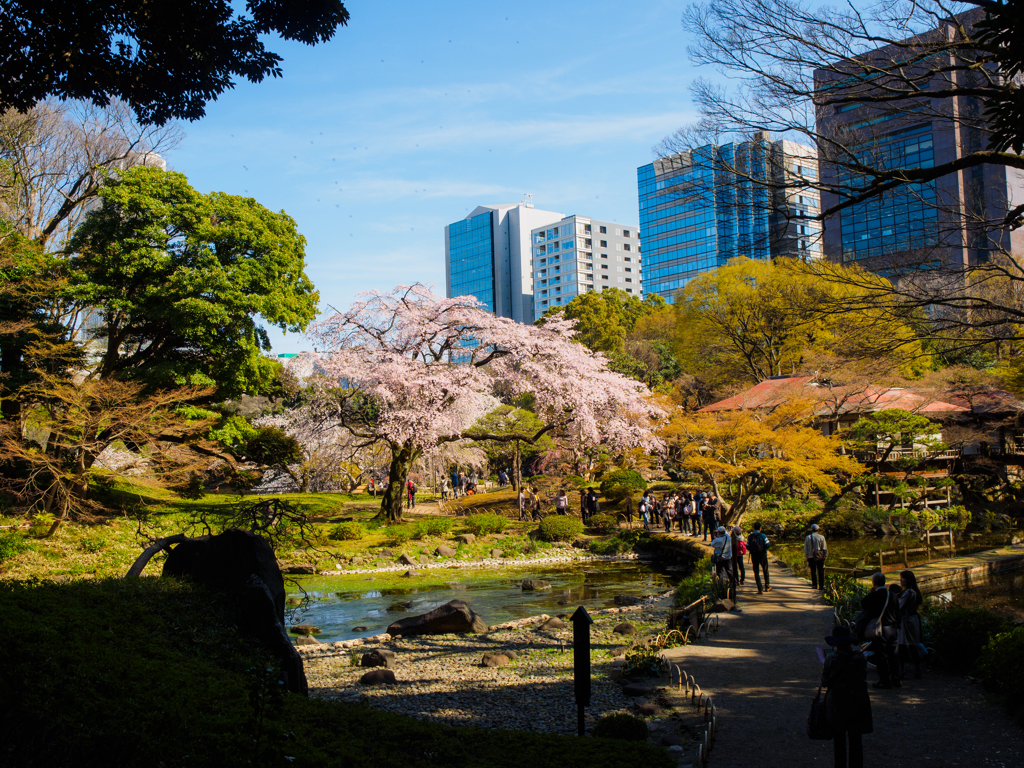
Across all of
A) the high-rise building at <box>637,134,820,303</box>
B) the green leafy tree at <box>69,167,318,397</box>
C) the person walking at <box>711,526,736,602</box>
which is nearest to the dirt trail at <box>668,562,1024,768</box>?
the person walking at <box>711,526,736,602</box>

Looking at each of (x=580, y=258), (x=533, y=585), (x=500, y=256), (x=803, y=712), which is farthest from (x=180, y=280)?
(x=500, y=256)

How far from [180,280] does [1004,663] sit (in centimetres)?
2153

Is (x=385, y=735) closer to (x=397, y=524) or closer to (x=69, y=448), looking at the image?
(x=69, y=448)

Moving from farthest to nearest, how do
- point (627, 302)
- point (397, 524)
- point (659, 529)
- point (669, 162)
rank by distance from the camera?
1. point (627, 302)
2. point (659, 529)
3. point (397, 524)
4. point (669, 162)

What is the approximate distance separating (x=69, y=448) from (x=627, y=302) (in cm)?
5462

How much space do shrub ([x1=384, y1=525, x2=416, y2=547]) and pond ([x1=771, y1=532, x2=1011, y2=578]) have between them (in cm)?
1185

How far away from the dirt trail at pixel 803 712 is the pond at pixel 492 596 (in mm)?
5717

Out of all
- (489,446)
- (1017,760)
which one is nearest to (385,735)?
(1017,760)

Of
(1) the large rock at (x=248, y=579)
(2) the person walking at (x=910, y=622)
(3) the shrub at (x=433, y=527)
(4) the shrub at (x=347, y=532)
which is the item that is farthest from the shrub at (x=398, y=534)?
(2) the person walking at (x=910, y=622)

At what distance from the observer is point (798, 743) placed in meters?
6.57

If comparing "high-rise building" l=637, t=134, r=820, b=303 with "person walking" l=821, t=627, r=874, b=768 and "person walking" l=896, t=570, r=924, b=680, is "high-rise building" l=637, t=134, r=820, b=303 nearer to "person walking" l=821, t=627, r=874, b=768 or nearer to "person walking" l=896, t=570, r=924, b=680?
"person walking" l=896, t=570, r=924, b=680

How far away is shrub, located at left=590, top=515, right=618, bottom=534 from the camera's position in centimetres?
2683

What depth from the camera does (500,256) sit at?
362 ft

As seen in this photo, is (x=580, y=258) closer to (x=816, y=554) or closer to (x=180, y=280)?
(x=180, y=280)
